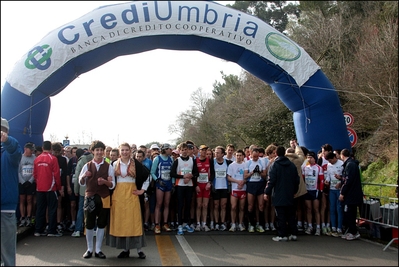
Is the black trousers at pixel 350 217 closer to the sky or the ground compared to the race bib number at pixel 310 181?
closer to the ground

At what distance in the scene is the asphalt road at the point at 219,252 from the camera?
7.49 metres

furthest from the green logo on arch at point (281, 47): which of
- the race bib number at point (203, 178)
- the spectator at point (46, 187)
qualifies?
the spectator at point (46, 187)

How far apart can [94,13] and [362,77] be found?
13372 mm

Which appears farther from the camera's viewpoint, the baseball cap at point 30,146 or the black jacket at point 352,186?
the baseball cap at point 30,146

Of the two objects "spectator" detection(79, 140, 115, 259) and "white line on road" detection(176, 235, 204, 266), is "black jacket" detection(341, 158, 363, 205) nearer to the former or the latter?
"white line on road" detection(176, 235, 204, 266)

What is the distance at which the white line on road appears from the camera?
7402 millimetres

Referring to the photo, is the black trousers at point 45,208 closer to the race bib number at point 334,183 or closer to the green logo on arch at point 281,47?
the race bib number at point 334,183

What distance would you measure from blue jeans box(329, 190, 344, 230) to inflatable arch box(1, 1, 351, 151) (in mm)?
2042

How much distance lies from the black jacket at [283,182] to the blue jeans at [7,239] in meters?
5.31

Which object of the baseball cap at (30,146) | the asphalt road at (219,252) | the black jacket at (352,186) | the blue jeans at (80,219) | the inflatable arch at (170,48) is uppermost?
the inflatable arch at (170,48)


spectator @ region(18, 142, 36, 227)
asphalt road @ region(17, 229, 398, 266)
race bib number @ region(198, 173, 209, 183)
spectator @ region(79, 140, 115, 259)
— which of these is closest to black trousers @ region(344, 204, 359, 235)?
asphalt road @ region(17, 229, 398, 266)

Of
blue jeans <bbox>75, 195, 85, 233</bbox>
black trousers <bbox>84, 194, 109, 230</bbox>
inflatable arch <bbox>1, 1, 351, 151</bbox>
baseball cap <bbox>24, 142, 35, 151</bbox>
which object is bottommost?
blue jeans <bbox>75, 195, 85, 233</bbox>

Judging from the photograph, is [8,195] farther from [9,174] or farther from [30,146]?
[30,146]

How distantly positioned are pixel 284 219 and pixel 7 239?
18.1 feet
